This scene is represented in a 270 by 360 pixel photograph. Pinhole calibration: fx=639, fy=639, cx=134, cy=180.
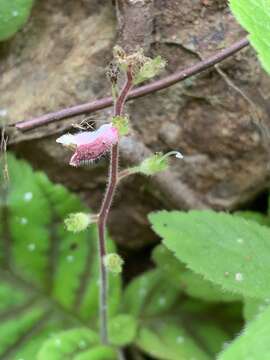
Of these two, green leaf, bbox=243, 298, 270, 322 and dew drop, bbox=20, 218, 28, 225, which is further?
dew drop, bbox=20, 218, 28, 225

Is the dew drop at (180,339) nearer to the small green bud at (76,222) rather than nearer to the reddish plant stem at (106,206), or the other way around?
the reddish plant stem at (106,206)

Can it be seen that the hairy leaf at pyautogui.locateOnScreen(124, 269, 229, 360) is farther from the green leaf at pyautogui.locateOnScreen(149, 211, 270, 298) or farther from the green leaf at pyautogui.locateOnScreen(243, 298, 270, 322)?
the green leaf at pyautogui.locateOnScreen(149, 211, 270, 298)

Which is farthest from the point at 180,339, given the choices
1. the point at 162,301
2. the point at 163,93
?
the point at 163,93

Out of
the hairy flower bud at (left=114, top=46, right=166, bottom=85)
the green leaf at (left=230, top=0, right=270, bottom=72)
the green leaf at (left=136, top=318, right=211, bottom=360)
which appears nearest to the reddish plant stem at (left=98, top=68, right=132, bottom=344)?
the hairy flower bud at (left=114, top=46, right=166, bottom=85)

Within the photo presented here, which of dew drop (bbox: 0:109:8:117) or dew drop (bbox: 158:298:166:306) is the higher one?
dew drop (bbox: 0:109:8:117)

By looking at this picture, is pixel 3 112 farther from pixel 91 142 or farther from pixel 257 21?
pixel 257 21

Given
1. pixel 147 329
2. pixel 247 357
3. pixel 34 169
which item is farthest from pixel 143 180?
pixel 247 357
